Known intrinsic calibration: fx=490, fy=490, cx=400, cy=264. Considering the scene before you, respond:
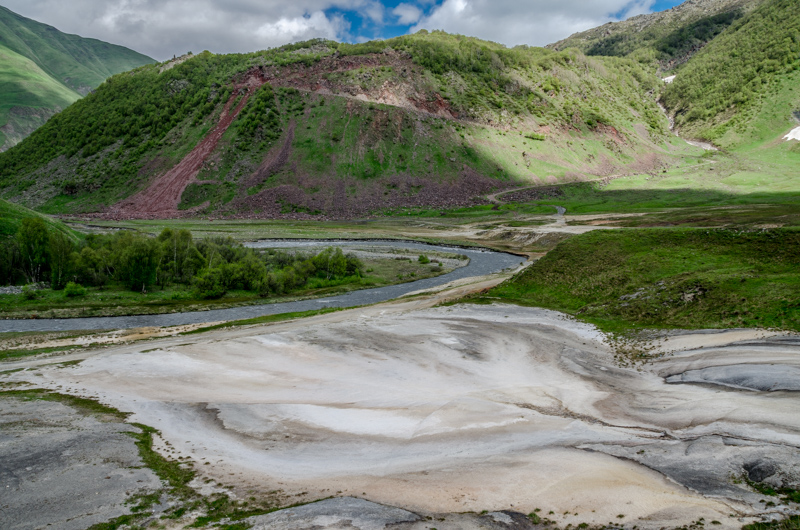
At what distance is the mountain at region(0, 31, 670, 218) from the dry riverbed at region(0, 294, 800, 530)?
10556 centimetres

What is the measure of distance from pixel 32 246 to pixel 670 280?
63.1 metres

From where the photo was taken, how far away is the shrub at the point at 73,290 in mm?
50781

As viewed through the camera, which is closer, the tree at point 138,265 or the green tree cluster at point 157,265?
the green tree cluster at point 157,265

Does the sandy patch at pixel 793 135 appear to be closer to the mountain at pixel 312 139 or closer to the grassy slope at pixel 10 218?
the mountain at pixel 312 139

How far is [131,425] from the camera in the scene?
840 inches

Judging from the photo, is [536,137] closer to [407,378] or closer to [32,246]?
[32,246]

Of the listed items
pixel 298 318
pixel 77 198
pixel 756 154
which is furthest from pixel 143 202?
pixel 756 154

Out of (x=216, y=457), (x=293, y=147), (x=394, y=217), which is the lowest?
(x=216, y=457)

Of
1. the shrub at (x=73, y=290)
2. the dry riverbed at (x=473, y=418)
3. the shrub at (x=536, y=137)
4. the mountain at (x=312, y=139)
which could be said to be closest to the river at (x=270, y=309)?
the shrub at (x=73, y=290)

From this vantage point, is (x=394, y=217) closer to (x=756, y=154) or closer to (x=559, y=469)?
(x=559, y=469)

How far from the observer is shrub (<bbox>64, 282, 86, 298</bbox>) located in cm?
5078

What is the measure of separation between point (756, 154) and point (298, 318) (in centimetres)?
19852

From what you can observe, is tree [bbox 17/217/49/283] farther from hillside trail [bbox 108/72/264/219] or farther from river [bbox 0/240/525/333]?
hillside trail [bbox 108/72/264/219]

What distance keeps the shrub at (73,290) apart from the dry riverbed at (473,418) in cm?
2017
